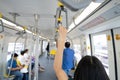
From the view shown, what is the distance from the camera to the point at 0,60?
4867 mm

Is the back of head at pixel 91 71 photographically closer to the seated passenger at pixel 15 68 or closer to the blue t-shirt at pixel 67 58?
the blue t-shirt at pixel 67 58

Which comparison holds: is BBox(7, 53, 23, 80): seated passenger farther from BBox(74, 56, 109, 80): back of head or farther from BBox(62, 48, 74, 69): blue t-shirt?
BBox(74, 56, 109, 80): back of head

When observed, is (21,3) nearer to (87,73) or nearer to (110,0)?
(110,0)

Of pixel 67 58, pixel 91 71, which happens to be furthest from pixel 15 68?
pixel 91 71

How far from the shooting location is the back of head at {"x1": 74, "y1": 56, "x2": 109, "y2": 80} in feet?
3.03

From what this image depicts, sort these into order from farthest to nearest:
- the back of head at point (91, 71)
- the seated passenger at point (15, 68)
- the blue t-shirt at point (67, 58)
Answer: the seated passenger at point (15, 68), the blue t-shirt at point (67, 58), the back of head at point (91, 71)

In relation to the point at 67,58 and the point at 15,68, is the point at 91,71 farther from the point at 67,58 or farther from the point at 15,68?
the point at 15,68

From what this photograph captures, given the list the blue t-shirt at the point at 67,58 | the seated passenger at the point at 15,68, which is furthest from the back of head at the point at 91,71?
the seated passenger at the point at 15,68

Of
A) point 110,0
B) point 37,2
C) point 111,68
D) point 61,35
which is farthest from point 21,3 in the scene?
point 111,68

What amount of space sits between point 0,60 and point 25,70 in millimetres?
1167

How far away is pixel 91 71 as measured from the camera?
938 millimetres

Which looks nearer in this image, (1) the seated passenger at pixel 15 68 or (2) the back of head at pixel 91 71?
(2) the back of head at pixel 91 71

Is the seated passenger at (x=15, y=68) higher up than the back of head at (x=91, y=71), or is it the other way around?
the back of head at (x=91, y=71)

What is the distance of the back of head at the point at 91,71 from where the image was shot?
0.92m
